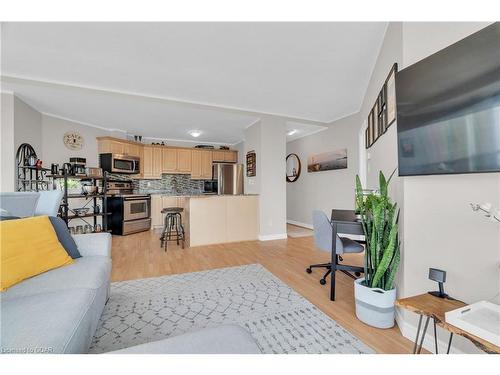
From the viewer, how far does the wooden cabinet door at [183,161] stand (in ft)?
20.2

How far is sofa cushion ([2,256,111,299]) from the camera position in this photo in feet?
3.97

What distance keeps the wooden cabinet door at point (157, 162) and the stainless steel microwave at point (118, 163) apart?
547 mm

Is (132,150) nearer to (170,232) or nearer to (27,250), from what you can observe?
(170,232)

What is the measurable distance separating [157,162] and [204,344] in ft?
18.9

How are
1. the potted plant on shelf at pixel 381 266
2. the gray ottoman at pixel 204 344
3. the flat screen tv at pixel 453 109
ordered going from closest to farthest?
the gray ottoman at pixel 204 344 → the flat screen tv at pixel 453 109 → the potted plant on shelf at pixel 381 266

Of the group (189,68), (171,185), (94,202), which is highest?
(189,68)

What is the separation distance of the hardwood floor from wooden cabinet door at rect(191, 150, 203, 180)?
2245 mm

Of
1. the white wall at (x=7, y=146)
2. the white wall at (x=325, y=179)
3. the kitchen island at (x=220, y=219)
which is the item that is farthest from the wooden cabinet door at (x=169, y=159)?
the white wall at (x=325, y=179)

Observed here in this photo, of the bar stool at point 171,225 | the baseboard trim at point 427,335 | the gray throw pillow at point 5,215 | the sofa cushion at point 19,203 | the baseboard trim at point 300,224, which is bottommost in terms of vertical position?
the baseboard trim at point 427,335

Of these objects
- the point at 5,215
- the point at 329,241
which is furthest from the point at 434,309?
the point at 5,215

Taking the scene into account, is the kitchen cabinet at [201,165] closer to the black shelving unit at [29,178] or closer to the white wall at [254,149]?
the white wall at [254,149]

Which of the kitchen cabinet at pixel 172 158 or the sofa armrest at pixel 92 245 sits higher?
the kitchen cabinet at pixel 172 158

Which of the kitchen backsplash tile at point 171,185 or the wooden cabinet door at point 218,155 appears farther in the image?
the wooden cabinet door at point 218,155

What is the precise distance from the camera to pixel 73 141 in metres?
4.50
